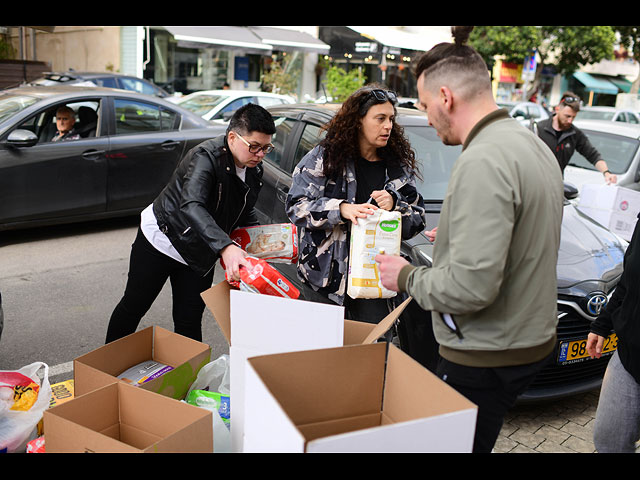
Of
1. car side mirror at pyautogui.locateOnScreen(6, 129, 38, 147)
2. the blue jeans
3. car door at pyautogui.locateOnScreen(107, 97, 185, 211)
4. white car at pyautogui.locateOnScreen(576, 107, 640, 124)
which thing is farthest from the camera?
white car at pyautogui.locateOnScreen(576, 107, 640, 124)

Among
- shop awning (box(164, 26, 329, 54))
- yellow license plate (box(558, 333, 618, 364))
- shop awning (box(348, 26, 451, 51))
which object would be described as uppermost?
shop awning (box(348, 26, 451, 51))

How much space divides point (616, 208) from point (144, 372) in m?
4.52

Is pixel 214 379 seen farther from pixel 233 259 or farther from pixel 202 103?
pixel 202 103

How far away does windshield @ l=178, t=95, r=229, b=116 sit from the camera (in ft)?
33.8

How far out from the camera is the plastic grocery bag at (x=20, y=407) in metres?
2.23

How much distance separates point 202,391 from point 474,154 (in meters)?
1.50

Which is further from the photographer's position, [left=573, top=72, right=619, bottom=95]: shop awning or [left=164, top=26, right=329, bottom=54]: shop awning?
[left=573, top=72, right=619, bottom=95]: shop awning

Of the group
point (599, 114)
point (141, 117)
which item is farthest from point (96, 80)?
point (599, 114)

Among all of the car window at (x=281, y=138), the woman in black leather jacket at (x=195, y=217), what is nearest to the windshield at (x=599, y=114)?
the car window at (x=281, y=138)

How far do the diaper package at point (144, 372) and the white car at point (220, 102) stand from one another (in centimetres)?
743

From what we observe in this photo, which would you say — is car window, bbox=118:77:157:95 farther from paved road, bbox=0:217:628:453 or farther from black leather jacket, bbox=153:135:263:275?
black leather jacket, bbox=153:135:263:275

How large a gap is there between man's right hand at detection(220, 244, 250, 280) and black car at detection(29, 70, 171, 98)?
889cm

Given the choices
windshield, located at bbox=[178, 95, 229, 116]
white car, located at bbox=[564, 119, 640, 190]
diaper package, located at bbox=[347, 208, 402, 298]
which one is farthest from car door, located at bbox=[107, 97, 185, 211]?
white car, located at bbox=[564, 119, 640, 190]
